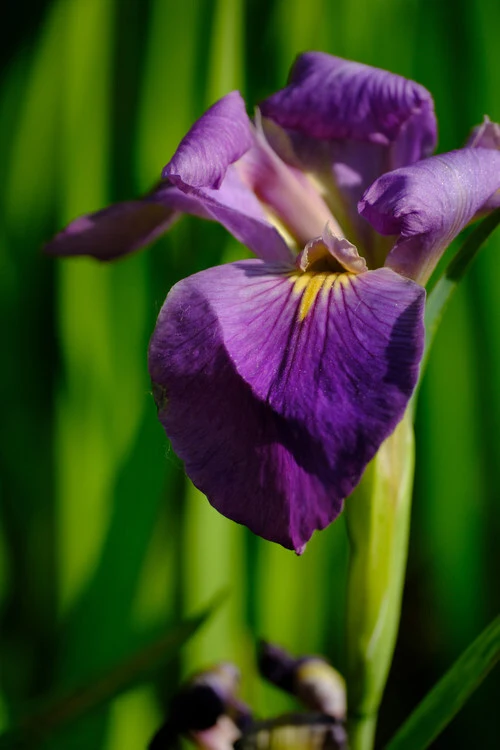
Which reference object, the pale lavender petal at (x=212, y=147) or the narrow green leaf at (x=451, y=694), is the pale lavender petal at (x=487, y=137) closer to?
the pale lavender petal at (x=212, y=147)

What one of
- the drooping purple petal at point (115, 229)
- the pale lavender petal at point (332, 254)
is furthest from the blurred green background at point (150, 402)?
the pale lavender petal at point (332, 254)

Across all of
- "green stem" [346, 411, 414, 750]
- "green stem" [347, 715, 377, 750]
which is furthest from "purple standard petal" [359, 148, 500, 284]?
"green stem" [347, 715, 377, 750]

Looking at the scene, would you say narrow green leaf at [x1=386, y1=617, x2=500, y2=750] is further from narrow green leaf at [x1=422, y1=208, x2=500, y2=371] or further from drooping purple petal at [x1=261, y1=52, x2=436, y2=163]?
drooping purple petal at [x1=261, y1=52, x2=436, y2=163]

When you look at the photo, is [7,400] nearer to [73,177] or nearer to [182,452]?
[73,177]

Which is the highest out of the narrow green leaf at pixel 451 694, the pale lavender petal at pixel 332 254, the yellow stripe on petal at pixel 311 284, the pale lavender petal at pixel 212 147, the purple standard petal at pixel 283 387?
the pale lavender petal at pixel 212 147

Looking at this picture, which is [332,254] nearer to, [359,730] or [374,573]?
[374,573]

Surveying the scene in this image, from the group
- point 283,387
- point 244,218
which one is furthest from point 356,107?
point 283,387
